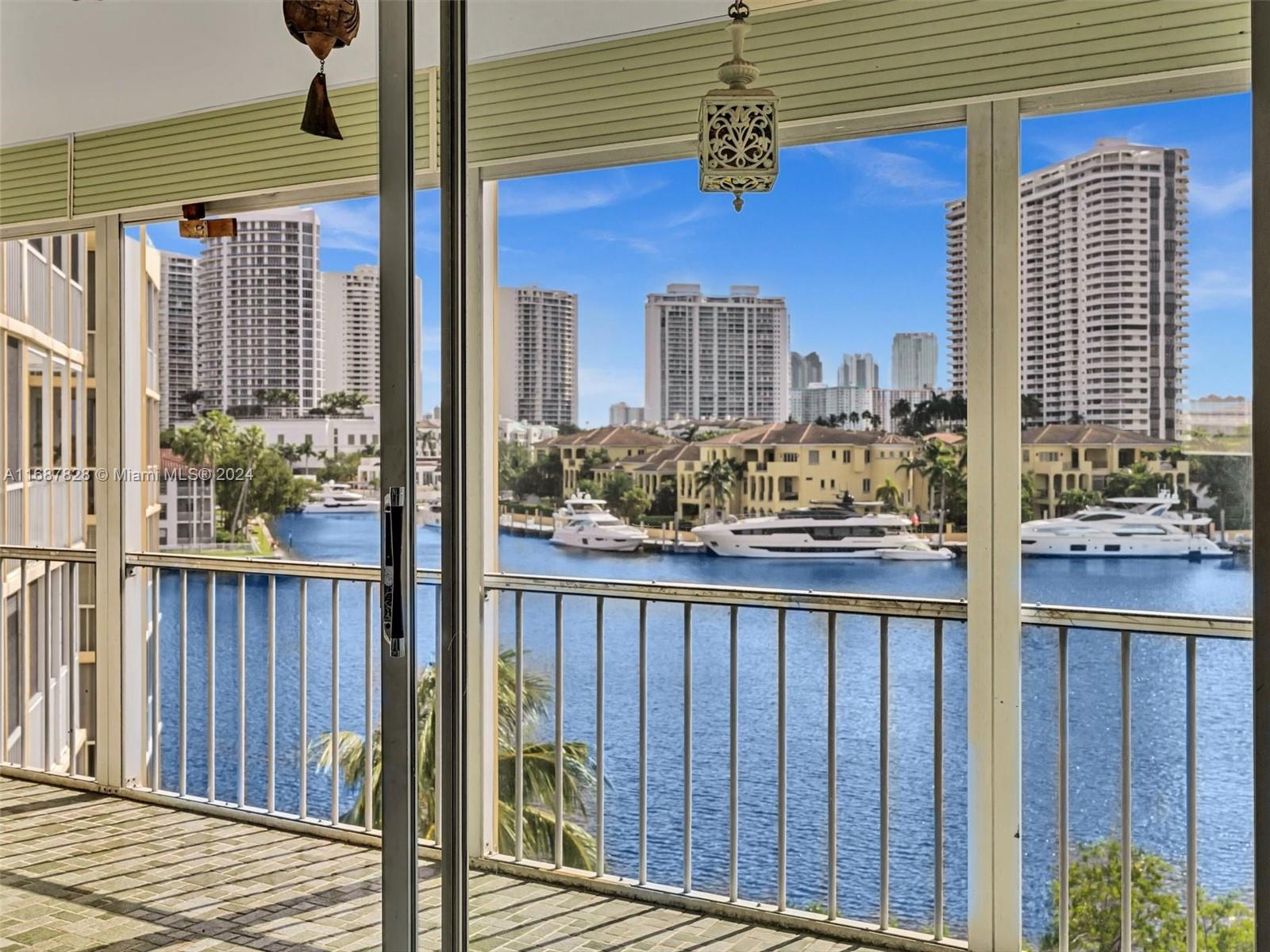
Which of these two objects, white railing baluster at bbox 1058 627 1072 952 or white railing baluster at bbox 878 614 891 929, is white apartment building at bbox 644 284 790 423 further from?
white railing baluster at bbox 1058 627 1072 952

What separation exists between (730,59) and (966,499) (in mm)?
1211

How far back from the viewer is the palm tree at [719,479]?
2.42 meters

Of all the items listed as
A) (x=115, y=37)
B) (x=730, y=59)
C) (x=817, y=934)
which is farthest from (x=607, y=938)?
(x=115, y=37)

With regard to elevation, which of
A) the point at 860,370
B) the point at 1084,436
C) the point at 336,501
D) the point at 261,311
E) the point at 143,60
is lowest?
the point at 336,501

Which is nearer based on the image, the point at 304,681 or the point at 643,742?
the point at 643,742

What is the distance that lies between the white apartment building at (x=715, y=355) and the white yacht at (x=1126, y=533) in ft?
2.23

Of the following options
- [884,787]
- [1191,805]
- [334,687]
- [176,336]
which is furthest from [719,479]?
[176,336]

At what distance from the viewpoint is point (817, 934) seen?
2357mm

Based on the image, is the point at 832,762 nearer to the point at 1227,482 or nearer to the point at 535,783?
the point at 535,783

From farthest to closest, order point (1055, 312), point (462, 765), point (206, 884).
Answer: point (206, 884) < point (1055, 312) < point (462, 765)

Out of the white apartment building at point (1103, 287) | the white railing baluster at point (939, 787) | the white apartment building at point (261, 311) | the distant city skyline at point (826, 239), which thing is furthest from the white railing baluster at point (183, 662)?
the white apartment building at point (1103, 287)

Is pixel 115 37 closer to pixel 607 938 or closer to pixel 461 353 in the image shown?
pixel 461 353

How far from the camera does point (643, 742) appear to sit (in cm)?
265

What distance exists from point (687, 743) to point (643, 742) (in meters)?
0.14
